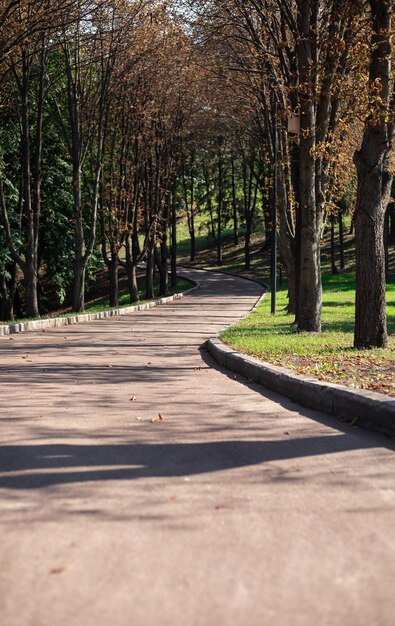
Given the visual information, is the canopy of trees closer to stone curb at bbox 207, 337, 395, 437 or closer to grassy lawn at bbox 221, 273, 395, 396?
grassy lawn at bbox 221, 273, 395, 396

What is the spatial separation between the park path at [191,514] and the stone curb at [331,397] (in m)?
0.19

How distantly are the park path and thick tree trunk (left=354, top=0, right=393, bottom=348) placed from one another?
14.7 feet


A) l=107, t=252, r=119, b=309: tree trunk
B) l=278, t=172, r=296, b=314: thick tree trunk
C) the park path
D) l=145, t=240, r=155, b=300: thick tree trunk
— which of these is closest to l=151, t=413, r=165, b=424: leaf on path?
the park path

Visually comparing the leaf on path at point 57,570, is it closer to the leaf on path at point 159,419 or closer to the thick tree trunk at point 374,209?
the leaf on path at point 159,419

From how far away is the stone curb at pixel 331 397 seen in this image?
7828 millimetres

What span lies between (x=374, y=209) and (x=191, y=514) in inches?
389

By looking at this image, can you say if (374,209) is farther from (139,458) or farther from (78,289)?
(78,289)

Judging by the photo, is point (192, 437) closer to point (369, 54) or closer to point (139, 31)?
point (369, 54)

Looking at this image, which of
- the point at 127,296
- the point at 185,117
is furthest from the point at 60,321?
the point at 127,296

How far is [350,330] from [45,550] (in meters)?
16.4

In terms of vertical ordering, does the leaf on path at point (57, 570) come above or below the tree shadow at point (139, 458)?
above

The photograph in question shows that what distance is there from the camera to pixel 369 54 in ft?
48.6

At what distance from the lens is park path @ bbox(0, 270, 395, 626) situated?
355 cm

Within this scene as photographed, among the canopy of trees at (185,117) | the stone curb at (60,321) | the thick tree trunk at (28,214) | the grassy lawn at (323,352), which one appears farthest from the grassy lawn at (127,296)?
the grassy lawn at (323,352)
